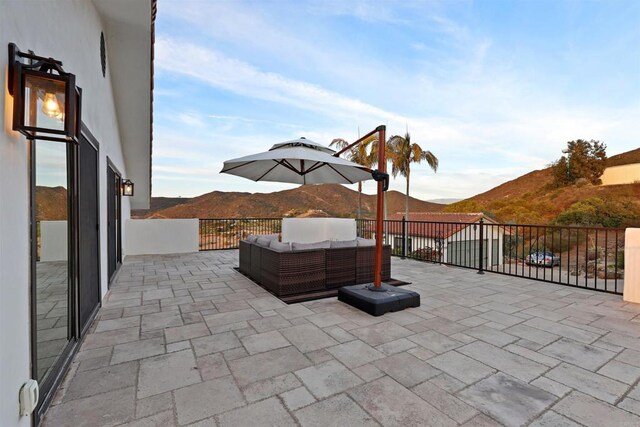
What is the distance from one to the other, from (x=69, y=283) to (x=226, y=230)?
23.3 feet

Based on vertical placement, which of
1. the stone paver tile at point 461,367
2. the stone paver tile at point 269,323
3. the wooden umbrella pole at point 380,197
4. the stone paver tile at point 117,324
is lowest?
the stone paver tile at point 117,324

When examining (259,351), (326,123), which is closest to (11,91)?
(259,351)

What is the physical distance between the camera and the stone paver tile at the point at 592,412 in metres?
1.52

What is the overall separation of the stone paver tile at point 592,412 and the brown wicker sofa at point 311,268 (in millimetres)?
2723

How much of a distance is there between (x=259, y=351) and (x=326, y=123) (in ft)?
36.5

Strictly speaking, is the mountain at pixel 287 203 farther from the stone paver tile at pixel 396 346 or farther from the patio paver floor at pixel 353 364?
the stone paver tile at pixel 396 346

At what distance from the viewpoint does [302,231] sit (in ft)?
30.2

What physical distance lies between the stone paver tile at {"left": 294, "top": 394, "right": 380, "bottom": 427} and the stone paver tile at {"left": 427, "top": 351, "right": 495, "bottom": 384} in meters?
0.80

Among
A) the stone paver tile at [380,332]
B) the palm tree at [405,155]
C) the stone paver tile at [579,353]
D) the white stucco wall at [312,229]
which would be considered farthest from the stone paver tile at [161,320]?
the palm tree at [405,155]

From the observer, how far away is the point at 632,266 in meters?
3.69

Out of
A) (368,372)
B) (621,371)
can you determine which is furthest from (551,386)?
(368,372)

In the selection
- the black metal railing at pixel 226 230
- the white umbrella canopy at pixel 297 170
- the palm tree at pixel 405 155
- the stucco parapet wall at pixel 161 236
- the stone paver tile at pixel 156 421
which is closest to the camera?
the stone paver tile at pixel 156 421

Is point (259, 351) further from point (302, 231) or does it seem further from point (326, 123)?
point (326, 123)

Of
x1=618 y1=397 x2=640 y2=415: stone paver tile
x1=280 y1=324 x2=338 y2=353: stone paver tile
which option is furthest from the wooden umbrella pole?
x1=618 y1=397 x2=640 y2=415: stone paver tile
